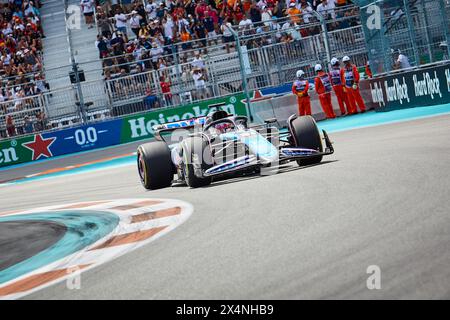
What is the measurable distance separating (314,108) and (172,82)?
4418mm

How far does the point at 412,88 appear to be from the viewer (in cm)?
1967

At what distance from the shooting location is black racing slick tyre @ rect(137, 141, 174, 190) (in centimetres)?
1202

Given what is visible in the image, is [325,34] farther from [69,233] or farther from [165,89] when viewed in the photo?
[69,233]

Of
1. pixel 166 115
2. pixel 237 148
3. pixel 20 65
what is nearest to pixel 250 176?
pixel 237 148

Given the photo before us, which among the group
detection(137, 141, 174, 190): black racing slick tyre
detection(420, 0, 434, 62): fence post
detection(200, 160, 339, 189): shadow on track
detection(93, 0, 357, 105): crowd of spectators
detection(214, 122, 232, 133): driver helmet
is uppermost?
detection(93, 0, 357, 105): crowd of spectators

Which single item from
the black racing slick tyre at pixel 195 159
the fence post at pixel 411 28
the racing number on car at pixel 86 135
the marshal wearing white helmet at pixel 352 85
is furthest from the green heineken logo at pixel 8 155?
the black racing slick tyre at pixel 195 159

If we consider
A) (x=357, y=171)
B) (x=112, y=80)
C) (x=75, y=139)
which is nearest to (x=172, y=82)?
(x=112, y=80)

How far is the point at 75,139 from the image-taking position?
25328 mm

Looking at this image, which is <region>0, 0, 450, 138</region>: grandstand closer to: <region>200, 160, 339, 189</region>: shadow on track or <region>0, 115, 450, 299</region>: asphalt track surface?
<region>200, 160, 339, 189</region>: shadow on track

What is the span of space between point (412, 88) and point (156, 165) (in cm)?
953

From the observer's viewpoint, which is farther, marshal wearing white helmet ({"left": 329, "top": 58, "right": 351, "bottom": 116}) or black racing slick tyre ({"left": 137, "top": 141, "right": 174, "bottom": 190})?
marshal wearing white helmet ({"left": 329, "top": 58, "right": 351, "bottom": 116})

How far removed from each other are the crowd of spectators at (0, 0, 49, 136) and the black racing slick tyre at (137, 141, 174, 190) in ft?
43.7

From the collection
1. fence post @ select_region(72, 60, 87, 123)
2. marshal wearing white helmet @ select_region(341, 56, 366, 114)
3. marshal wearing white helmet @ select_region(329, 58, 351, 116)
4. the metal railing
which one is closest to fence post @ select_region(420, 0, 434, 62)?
marshal wearing white helmet @ select_region(341, 56, 366, 114)
